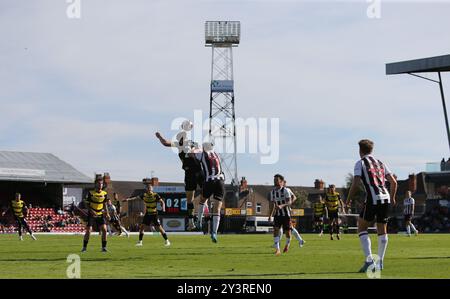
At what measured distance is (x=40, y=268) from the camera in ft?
53.0

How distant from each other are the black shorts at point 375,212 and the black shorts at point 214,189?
763cm

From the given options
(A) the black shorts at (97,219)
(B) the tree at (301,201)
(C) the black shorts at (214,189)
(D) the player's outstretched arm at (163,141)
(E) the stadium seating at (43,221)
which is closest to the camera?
(D) the player's outstretched arm at (163,141)

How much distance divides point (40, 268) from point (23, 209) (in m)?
27.3

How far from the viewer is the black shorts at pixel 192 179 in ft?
74.4

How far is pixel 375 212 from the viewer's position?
15.4m

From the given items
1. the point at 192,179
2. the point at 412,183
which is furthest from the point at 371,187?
the point at 412,183

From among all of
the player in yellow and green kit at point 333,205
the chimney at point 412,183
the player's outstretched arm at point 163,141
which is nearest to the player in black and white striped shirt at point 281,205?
the player's outstretched arm at point 163,141

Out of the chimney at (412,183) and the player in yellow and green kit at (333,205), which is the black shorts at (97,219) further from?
the chimney at (412,183)

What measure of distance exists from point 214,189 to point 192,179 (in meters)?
0.75

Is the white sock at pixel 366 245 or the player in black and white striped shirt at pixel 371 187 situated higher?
the player in black and white striped shirt at pixel 371 187

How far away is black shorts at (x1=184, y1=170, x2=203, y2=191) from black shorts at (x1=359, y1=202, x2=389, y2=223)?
798cm

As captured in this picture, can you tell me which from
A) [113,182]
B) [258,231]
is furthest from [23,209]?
[113,182]

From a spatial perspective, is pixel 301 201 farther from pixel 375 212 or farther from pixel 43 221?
pixel 375 212

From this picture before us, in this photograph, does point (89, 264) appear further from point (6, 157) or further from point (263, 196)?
point (263, 196)
